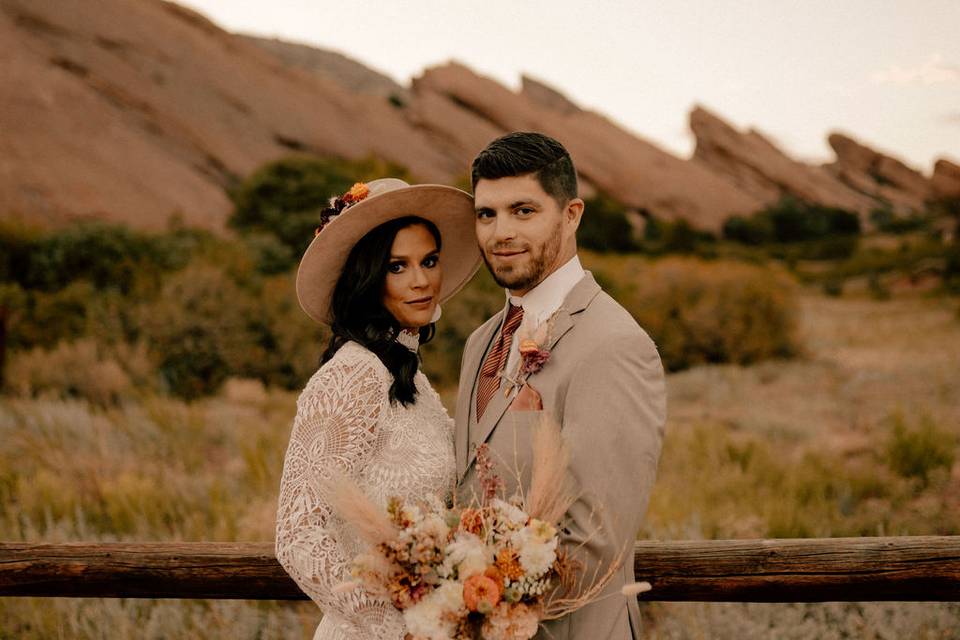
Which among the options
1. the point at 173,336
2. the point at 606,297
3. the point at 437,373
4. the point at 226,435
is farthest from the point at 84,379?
the point at 606,297

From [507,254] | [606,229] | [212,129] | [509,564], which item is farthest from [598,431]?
[212,129]

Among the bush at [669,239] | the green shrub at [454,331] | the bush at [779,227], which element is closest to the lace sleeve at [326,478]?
the green shrub at [454,331]

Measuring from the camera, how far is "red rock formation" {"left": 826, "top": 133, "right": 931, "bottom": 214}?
3255 inches

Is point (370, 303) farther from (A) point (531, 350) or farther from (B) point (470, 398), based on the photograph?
(A) point (531, 350)

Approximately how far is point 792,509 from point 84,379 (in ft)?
32.2

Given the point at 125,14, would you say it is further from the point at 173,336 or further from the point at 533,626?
the point at 533,626

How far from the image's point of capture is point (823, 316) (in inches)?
947

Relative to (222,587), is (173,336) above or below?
below

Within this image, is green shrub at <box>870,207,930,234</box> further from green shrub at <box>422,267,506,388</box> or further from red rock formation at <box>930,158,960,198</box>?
green shrub at <box>422,267,506,388</box>

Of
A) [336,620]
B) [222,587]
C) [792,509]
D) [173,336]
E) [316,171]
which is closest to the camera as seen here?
[336,620]

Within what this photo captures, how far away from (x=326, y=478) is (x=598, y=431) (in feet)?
2.86

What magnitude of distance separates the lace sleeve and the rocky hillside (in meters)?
29.0

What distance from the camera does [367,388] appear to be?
251 cm

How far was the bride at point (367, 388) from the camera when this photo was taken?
230cm
